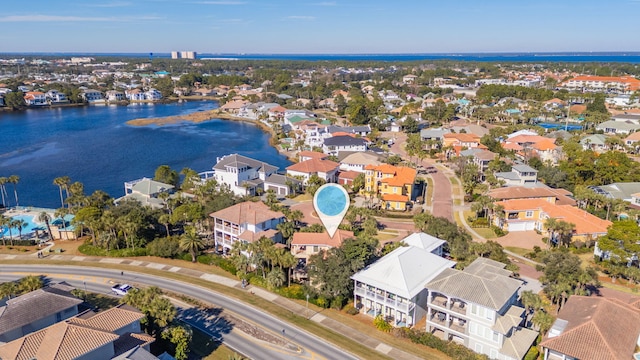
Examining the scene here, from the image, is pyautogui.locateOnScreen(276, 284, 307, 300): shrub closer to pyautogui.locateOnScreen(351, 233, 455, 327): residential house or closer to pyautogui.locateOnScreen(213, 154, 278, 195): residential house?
pyautogui.locateOnScreen(351, 233, 455, 327): residential house

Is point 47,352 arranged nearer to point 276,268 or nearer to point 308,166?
point 276,268

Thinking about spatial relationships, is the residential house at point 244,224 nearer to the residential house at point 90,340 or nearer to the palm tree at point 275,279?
the palm tree at point 275,279

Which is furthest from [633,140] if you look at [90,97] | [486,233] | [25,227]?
[90,97]

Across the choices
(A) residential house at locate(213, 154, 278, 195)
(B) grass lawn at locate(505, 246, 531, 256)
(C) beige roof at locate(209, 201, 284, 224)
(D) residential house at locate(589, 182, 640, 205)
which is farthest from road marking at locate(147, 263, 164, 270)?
(D) residential house at locate(589, 182, 640, 205)

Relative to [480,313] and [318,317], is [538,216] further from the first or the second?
[318,317]

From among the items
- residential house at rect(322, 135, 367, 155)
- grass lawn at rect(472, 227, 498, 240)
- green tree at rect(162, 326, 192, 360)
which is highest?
residential house at rect(322, 135, 367, 155)

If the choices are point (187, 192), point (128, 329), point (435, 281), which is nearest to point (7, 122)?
point (187, 192)
